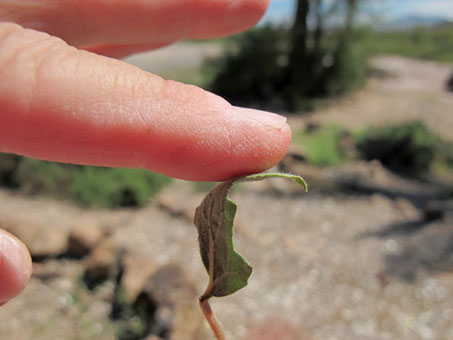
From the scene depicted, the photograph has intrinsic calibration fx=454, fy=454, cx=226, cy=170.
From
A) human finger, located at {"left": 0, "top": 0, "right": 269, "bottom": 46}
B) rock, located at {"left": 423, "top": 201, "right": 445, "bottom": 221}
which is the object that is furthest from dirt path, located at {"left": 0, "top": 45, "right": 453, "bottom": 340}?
human finger, located at {"left": 0, "top": 0, "right": 269, "bottom": 46}

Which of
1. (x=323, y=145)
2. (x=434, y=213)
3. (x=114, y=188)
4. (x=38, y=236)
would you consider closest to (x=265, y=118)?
(x=38, y=236)

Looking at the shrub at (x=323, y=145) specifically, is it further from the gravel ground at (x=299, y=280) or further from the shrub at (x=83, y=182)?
the shrub at (x=83, y=182)

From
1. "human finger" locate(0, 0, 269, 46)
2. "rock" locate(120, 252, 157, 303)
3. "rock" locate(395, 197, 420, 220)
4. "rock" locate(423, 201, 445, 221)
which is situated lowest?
"rock" locate(395, 197, 420, 220)

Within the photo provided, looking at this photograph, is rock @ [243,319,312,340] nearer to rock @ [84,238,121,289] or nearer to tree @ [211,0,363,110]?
rock @ [84,238,121,289]

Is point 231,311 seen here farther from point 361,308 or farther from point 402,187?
point 402,187

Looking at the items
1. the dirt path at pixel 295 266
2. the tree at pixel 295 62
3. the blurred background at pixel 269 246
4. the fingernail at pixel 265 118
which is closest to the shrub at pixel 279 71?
the tree at pixel 295 62

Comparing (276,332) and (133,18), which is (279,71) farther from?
(133,18)

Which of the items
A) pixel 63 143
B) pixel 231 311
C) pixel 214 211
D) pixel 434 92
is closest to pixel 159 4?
pixel 63 143
